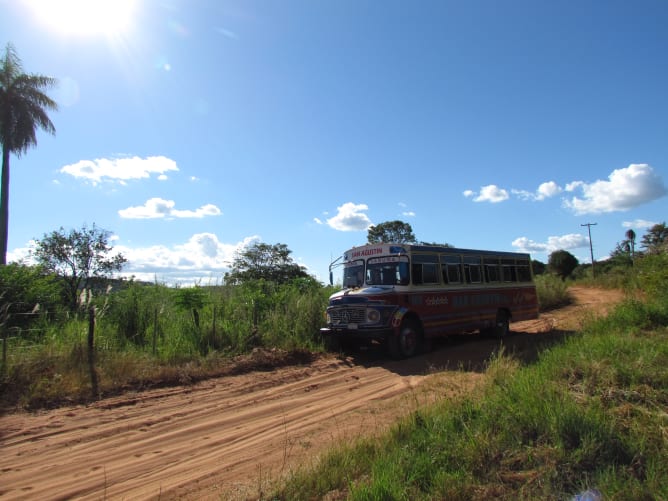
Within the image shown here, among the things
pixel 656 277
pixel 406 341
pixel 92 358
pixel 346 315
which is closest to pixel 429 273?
pixel 406 341

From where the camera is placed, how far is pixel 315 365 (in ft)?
31.9

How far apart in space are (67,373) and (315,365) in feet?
16.3

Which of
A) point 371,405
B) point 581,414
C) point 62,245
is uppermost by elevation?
point 62,245

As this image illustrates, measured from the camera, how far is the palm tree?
21.2 metres

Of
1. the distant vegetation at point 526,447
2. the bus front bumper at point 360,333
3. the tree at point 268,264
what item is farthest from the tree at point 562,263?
the distant vegetation at point 526,447

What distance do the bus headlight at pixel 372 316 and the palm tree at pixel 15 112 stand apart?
20395 millimetres

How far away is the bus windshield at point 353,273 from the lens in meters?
11.4

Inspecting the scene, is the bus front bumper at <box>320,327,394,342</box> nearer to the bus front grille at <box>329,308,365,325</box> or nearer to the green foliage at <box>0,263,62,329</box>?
the bus front grille at <box>329,308,365,325</box>

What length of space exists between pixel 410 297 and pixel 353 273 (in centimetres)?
185

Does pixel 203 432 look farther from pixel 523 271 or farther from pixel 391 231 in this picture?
pixel 391 231

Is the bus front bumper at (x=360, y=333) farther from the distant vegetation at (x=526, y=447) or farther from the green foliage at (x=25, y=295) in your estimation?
the green foliage at (x=25, y=295)

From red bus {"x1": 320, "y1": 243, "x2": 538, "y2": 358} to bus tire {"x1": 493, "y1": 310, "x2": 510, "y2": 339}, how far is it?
0.11ft

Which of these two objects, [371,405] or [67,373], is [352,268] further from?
[67,373]

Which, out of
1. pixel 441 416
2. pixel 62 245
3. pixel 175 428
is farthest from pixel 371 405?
pixel 62 245
